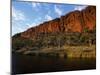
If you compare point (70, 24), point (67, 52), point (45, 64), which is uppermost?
point (70, 24)

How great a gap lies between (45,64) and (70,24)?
60 cm

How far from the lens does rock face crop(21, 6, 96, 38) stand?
8.93 ft

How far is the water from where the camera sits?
263 centimetres

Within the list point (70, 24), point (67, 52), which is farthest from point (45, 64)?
point (70, 24)

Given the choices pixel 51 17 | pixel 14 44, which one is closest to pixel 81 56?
pixel 51 17

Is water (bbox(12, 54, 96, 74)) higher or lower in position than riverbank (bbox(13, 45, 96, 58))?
lower

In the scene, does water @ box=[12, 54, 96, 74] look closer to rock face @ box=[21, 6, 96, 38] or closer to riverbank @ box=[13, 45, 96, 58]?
riverbank @ box=[13, 45, 96, 58]

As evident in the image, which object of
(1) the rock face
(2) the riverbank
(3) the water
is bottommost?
(3) the water

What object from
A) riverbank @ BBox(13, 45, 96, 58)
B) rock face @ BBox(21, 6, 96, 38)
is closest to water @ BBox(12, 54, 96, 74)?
riverbank @ BBox(13, 45, 96, 58)

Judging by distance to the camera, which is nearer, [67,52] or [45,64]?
[45,64]

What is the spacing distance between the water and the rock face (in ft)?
0.94

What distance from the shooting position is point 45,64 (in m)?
2.75

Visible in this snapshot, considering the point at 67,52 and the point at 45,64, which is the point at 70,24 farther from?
the point at 45,64

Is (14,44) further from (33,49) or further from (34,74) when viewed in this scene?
(34,74)
